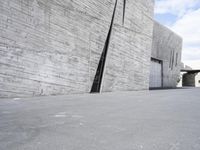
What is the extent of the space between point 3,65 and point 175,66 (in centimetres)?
2491

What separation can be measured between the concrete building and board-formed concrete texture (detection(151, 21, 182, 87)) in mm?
5806

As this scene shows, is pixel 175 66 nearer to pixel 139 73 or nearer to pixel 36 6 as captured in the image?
pixel 139 73

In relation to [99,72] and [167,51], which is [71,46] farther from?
[167,51]

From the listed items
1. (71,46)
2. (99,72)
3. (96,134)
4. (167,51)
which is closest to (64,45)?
(71,46)

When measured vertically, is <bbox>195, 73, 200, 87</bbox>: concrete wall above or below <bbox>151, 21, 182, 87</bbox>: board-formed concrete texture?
below

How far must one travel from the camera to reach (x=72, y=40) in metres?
9.71

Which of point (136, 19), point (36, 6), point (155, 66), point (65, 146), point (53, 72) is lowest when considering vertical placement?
point (65, 146)

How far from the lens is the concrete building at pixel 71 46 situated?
290 inches

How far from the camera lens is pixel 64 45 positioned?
9305 mm

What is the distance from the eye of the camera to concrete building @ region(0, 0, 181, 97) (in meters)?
7.38

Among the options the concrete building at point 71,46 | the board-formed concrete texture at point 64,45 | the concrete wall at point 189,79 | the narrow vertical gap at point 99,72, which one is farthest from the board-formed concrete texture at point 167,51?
the narrow vertical gap at point 99,72

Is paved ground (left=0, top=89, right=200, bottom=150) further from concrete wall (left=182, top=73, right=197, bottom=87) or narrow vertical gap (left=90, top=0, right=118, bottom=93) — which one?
concrete wall (left=182, top=73, right=197, bottom=87)

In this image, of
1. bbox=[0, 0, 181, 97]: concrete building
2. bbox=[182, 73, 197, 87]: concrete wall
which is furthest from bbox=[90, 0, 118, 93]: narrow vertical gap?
bbox=[182, 73, 197, 87]: concrete wall

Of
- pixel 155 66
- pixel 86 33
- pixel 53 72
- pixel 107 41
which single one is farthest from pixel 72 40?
pixel 155 66
